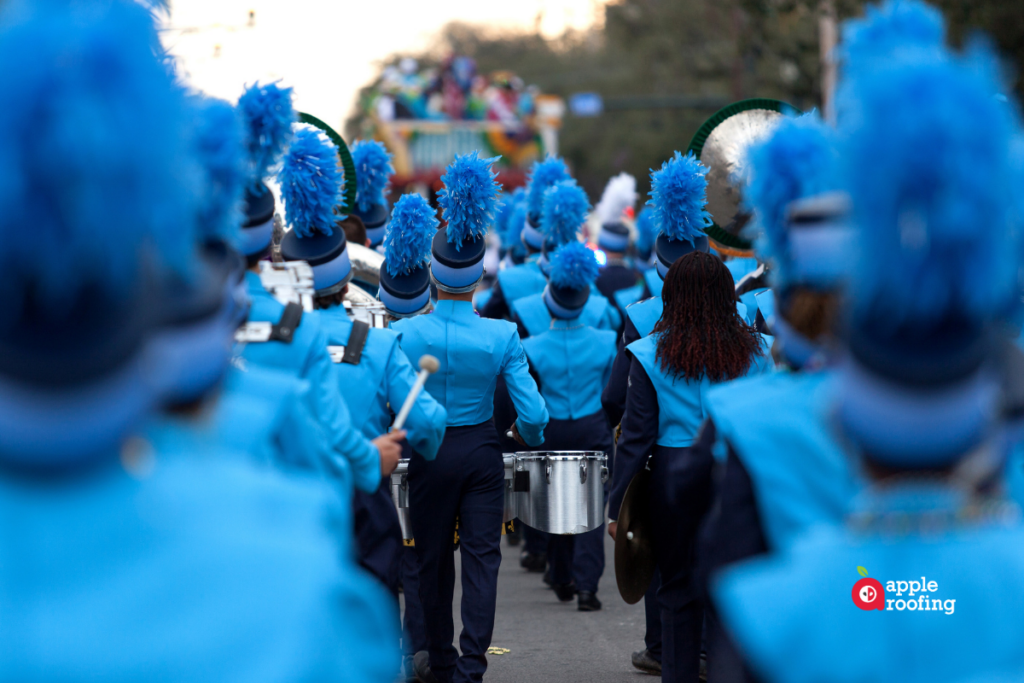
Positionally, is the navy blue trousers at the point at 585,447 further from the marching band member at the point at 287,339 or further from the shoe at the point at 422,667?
the marching band member at the point at 287,339

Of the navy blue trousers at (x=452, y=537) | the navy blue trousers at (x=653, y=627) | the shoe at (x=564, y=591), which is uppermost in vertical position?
the navy blue trousers at (x=452, y=537)

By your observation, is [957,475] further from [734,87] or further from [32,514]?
[734,87]

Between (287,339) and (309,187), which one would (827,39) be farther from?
(287,339)

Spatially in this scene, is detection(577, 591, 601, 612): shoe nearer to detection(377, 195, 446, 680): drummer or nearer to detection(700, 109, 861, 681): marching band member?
detection(377, 195, 446, 680): drummer

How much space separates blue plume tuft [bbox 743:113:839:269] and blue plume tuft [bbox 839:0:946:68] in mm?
390

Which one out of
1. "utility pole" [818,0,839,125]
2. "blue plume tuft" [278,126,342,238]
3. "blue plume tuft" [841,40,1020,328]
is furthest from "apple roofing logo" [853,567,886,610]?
"utility pole" [818,0,839,125]

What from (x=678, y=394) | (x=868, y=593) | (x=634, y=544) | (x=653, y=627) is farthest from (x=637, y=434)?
(x=868, y=593)

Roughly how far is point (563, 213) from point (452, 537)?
3724 mm

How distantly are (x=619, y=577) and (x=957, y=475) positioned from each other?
10.8 ft

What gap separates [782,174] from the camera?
124 inches

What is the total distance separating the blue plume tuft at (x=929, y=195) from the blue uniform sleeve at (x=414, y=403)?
127 inches

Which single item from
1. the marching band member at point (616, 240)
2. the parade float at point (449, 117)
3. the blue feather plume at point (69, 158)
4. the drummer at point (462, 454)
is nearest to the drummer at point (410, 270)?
→ the drummer at point (462, 454)

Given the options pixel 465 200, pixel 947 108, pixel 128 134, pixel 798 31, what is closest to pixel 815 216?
pixel 947 108

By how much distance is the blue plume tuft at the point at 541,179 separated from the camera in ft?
34.3
